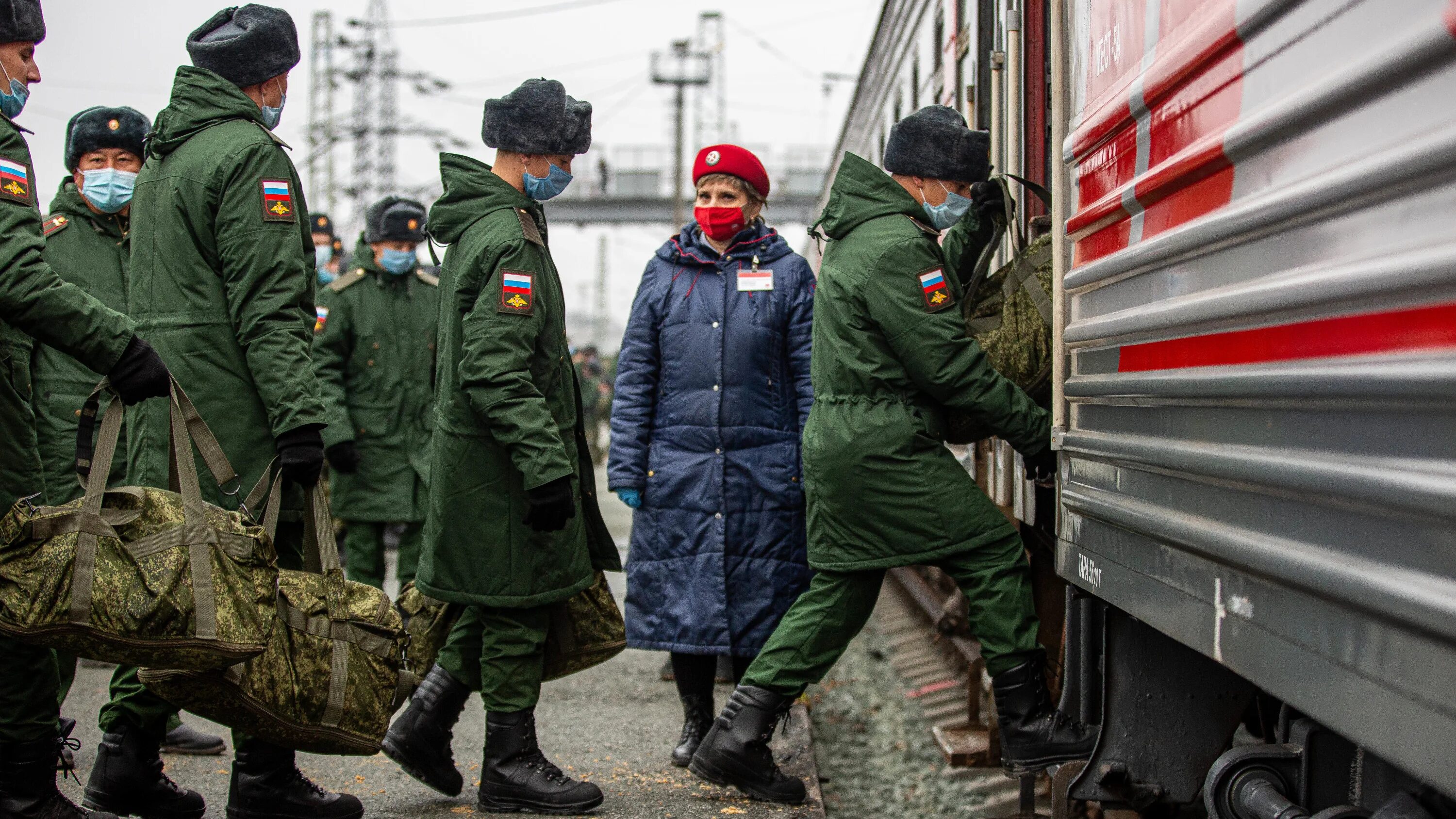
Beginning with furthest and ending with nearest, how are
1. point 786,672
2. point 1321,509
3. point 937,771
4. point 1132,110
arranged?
point 937,771 < point 786,672 < point 1132,110 < point 1321,509

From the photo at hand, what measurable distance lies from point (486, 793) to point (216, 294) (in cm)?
156

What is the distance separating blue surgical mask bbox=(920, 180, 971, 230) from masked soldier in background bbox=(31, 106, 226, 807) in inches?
101

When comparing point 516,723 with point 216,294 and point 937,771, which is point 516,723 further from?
point 937,771

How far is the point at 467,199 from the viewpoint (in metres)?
3.95

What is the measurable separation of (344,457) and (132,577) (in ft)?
10.5

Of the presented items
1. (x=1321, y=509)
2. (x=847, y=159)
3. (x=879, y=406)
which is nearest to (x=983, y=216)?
(x=847, y=159)

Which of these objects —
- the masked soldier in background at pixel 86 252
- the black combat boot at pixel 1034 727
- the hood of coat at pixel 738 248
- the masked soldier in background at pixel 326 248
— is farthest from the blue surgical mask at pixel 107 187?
the masked soldier in background at pixel 326 248

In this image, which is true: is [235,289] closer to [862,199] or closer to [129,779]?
[129,779]

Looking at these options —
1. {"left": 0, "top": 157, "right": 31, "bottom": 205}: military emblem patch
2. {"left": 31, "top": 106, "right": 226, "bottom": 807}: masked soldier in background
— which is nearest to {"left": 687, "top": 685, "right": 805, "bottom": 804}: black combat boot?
{"left": 31, "top": 106, "right": 226, "bottom": 807}: masked soldier in background

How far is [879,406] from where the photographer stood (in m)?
3.74

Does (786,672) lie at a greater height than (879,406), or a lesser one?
lesser

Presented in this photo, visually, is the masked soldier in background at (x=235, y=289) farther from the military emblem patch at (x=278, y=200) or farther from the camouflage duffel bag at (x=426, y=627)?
the camouflage duffel bag at (x=426, y=627)

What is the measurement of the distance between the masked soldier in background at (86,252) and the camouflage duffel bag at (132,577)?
1518 millimetres

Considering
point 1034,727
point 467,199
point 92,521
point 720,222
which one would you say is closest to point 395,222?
point 720,222
